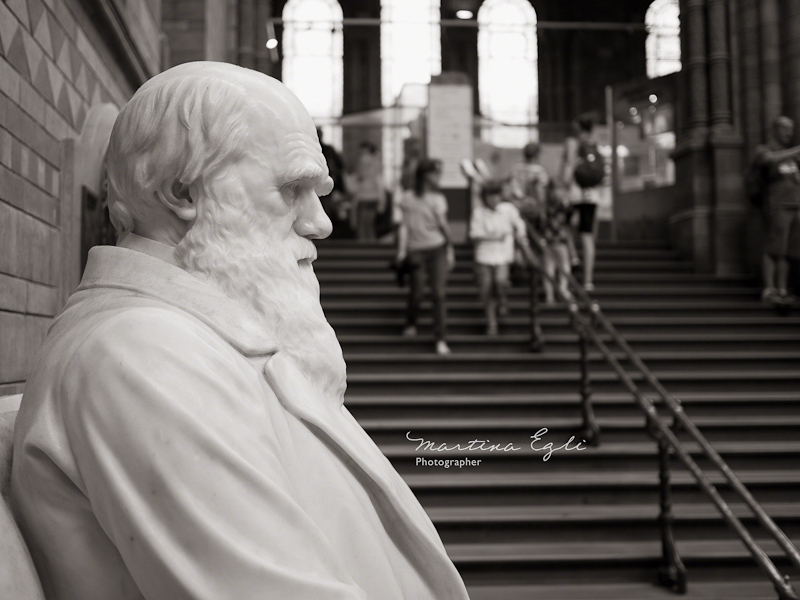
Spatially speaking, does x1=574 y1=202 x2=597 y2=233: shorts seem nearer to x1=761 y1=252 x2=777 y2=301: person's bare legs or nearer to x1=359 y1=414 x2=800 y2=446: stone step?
x1=761 y1=252 x2=777 y2=301: person's bare legs

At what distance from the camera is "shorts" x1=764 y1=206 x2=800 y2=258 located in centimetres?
834

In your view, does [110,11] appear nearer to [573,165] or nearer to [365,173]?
[573,165]

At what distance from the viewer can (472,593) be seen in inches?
179

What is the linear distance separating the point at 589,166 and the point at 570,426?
3520 millimetres

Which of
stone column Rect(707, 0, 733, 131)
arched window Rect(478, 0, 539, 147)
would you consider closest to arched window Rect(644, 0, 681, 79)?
arched window Rect(478, 0, 539, 147)

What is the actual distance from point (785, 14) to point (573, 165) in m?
3.54

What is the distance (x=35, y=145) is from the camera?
319 cm

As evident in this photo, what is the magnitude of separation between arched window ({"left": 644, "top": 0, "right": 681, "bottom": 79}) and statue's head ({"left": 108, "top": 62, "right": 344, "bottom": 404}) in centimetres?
2324

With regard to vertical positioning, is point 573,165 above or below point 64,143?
above

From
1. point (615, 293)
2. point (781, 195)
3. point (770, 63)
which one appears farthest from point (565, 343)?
point (770, 63)

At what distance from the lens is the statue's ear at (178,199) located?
1098 millimetres

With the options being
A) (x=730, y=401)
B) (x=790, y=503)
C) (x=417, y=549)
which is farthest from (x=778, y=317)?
(x=417, y=549)

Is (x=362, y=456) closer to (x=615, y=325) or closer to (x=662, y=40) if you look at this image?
(x=615, y=325)

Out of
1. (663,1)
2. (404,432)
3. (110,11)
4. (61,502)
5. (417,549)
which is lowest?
(404,432)
